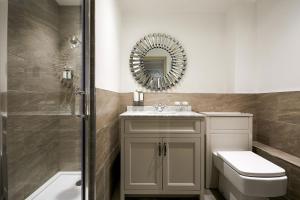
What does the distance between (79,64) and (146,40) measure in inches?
46.8

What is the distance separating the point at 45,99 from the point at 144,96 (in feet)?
3.77

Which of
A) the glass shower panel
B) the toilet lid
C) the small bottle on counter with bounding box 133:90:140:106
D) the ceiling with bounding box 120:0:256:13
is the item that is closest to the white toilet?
the toilet lid

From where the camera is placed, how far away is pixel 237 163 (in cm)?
157

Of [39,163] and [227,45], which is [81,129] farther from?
[227,45]

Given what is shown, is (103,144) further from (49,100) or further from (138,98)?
(138,98)

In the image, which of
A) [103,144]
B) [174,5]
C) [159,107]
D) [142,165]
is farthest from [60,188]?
[174,5]

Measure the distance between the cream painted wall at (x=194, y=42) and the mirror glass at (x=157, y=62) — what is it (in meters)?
0.23

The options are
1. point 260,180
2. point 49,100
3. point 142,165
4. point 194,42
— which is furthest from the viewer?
point 194,42

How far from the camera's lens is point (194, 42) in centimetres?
252

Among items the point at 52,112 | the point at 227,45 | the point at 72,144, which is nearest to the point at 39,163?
the point at 72,144

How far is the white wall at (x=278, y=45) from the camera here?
71.3 inches

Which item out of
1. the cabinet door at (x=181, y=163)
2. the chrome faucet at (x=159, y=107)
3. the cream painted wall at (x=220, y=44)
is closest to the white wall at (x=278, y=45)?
the cream painted wall at (x=220, y=44)

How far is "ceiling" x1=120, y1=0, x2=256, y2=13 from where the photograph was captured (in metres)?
2.32

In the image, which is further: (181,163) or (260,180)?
(181,163)
